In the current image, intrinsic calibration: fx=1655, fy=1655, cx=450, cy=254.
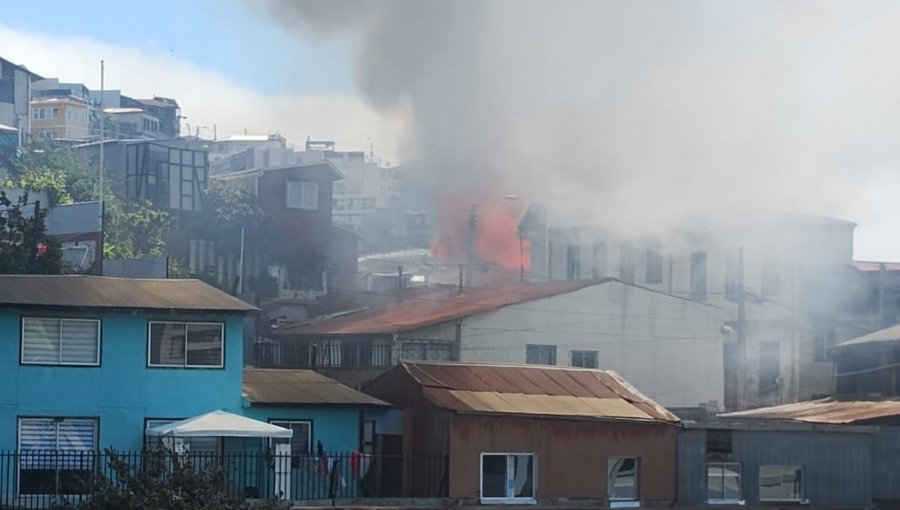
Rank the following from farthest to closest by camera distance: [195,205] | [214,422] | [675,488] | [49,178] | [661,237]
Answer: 1. [195,205]
2. [49,178]
3. [661,237]
4. [675,488]
5. [214,422]

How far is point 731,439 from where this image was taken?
4553 centimetres

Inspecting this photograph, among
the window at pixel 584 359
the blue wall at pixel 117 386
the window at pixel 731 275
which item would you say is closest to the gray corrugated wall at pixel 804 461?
the blue wall at pixel 117 386

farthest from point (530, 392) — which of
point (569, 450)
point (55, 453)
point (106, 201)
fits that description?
point (106, 201)

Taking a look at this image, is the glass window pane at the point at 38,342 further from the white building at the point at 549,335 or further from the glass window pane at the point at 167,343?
the white building at the point at 549,335

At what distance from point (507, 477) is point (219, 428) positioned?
324 inches

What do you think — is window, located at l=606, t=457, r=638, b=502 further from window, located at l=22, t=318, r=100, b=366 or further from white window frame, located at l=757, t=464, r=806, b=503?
window, located at l=22, t=318, r=100, b=366

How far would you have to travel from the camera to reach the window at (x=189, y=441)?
129 ft

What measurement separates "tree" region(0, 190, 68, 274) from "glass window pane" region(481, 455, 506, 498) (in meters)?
19.5

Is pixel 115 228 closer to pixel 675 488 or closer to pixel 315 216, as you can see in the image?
pixel 315 216

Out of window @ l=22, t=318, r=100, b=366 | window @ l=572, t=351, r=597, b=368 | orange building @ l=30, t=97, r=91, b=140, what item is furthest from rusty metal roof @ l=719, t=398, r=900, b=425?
orange building @ l=30, t=97, r=91, b=140

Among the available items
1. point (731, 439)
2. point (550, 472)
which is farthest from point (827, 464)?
point (550, 472)

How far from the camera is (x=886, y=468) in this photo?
1889 inches

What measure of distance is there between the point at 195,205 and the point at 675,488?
53.2 meters

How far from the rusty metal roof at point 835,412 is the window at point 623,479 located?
681cm
